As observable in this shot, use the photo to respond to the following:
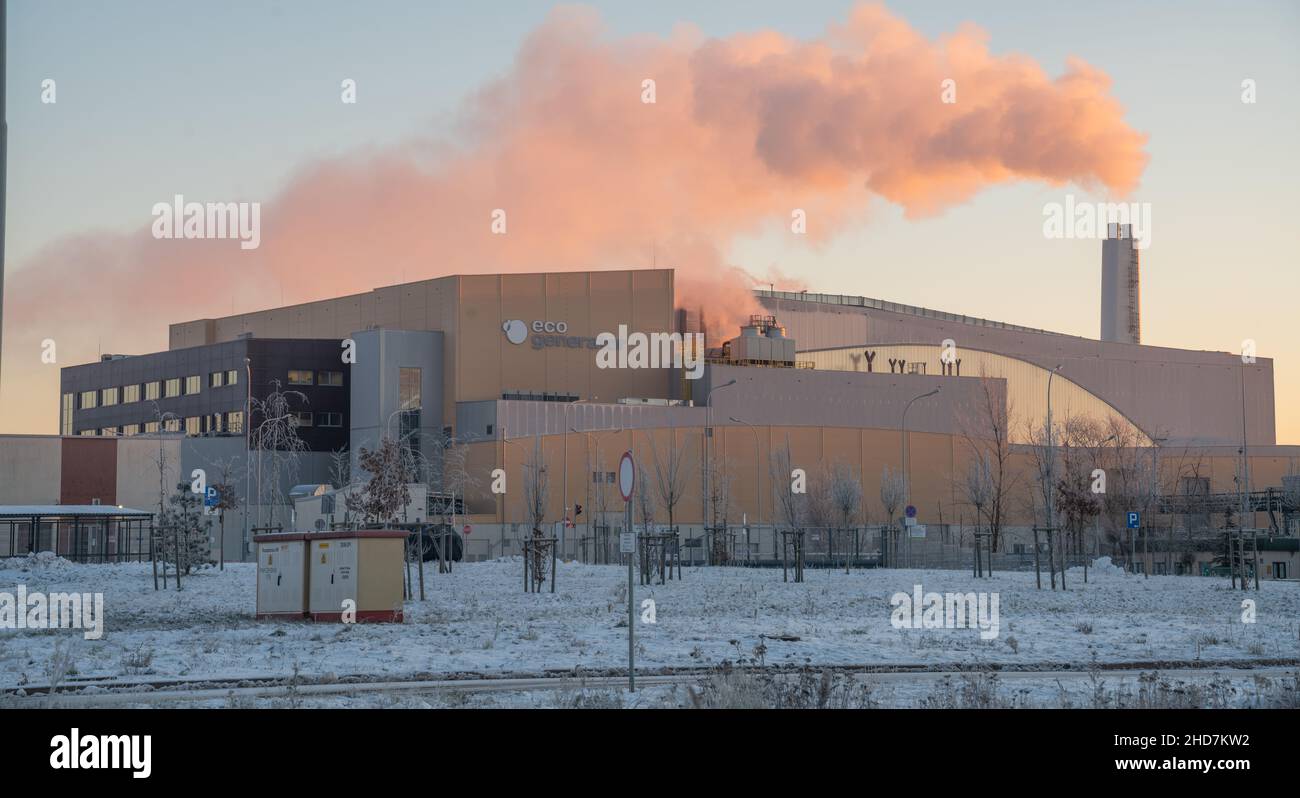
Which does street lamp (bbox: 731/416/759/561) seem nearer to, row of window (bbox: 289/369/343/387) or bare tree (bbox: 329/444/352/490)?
bare tree (bbox: 329/444/352/490)

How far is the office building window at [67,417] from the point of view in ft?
380

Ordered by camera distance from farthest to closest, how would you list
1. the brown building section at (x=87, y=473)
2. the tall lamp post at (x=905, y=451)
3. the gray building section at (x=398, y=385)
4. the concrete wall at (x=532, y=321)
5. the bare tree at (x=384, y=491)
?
the concrete wall at (x=532, y=321)
the gray building section at (x=398, y=385)
the tall lamp post at (x=905, y=451)
the brown building section at (x=87, y=473)
the bare tree at (x=384, y=491)

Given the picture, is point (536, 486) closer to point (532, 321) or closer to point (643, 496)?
point (643, 496)

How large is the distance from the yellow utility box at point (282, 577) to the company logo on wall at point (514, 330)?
59926 millimetres

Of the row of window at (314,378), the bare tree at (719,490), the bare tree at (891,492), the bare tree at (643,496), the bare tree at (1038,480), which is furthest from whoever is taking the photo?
the row of window at (314,378)

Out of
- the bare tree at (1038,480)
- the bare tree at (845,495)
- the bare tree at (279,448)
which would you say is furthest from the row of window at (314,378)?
the bare tree at (1038,480)

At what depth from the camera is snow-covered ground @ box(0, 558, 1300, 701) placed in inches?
912

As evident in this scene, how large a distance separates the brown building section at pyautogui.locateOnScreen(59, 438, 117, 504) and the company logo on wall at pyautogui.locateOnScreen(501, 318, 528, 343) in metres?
25.1

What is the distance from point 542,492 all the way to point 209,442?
86.9 feet

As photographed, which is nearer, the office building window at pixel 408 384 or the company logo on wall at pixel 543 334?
the office building window at pixel 408 384

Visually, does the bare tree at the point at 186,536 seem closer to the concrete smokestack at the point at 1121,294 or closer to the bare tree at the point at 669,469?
the bare tree at the point at 669,469

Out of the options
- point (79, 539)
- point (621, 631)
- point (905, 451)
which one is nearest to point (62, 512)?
point (79, 539)

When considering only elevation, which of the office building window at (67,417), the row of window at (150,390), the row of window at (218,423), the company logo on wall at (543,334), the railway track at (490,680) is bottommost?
the railway track at (490,680)
